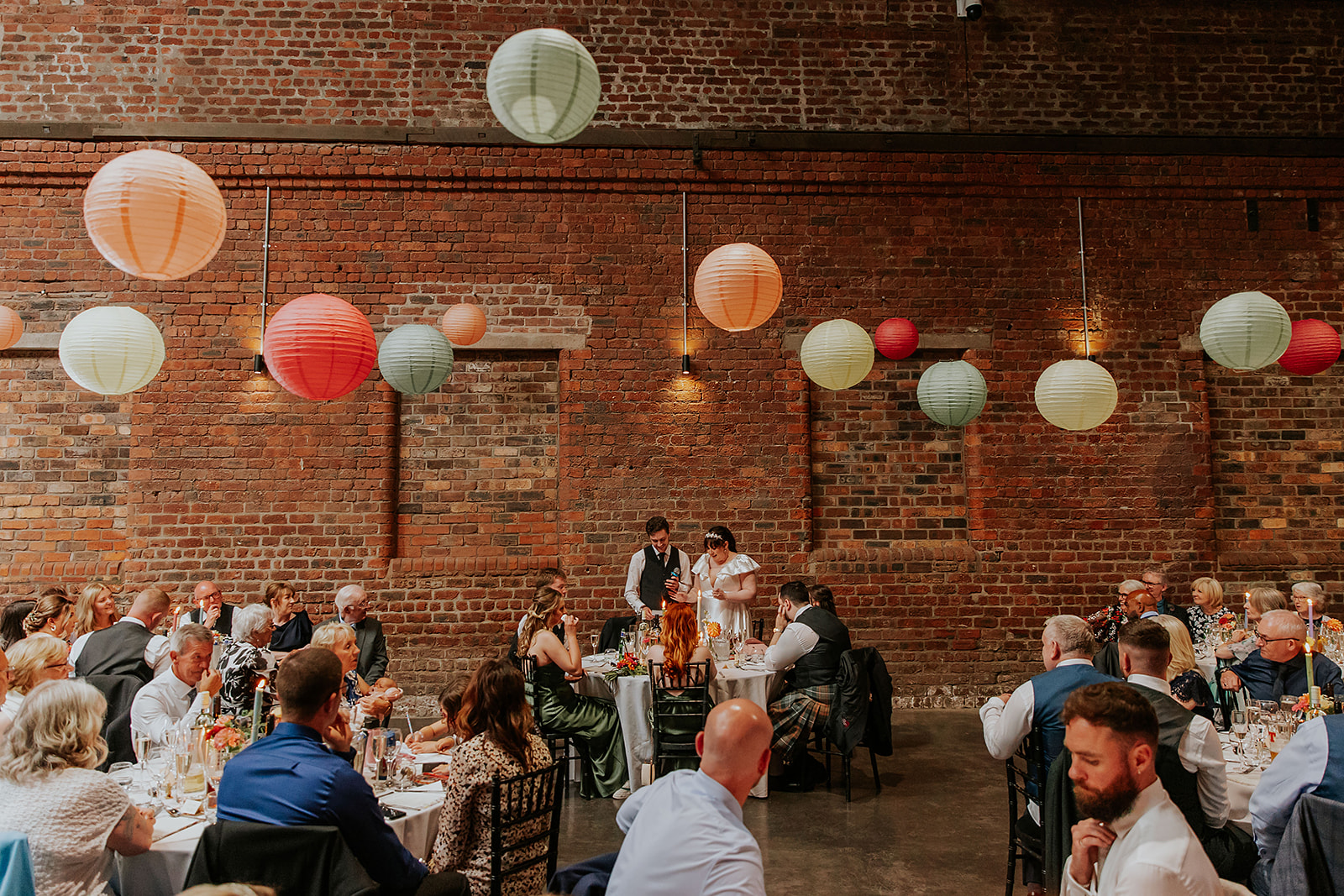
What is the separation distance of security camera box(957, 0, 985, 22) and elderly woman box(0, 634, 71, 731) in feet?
25.8

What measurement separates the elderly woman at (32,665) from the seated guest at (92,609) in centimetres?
176

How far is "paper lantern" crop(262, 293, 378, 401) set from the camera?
4629mm

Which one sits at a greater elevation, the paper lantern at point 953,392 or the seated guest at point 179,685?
the paper lantern at point 953,392

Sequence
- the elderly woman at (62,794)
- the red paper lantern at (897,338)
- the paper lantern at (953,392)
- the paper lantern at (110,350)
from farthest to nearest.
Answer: the red paper lantern at (897,338) → the paper lantern at (953,392) → the paper lantern at (110,350) → the elderly woman at (62,794)

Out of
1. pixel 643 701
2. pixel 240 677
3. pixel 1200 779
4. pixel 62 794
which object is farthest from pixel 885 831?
pixel 62 794

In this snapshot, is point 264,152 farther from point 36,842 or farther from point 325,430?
point 36,842

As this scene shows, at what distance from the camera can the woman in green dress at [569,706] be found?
16.2ft

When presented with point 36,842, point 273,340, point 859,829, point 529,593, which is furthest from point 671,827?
point 529,593

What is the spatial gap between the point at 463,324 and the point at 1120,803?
5.83 metres

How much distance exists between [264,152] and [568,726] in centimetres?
549

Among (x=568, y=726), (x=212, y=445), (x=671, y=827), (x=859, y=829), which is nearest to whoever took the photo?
(x=671, y=827)

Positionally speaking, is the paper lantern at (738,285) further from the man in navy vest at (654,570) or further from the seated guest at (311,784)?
the seated guest at (311,784)

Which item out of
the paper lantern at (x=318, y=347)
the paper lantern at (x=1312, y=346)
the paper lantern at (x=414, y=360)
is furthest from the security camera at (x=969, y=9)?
the paper lantern at (x=318, y=347)

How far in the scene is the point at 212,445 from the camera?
7.12 m
